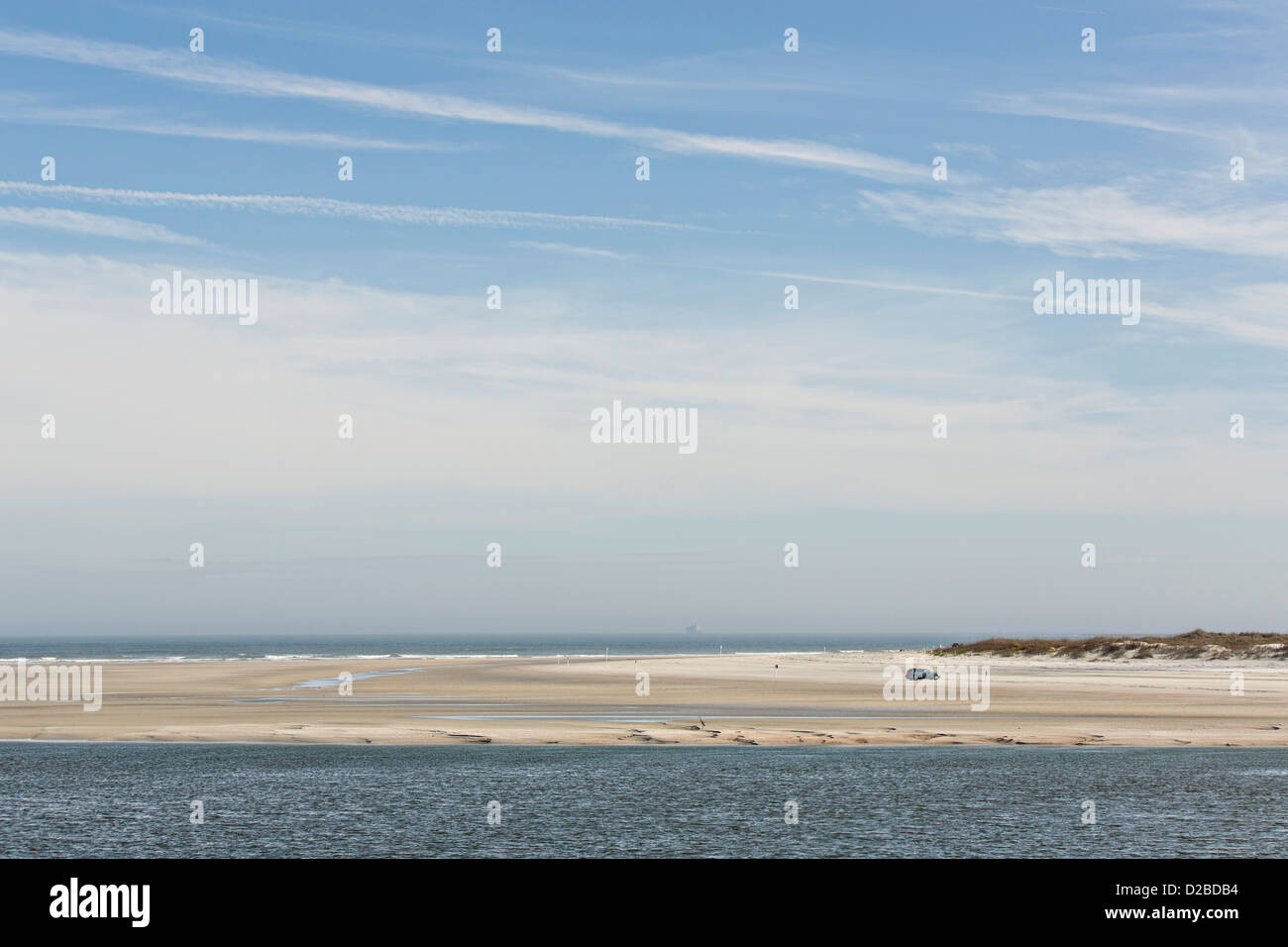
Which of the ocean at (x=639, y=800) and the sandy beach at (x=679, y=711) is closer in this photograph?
the ocean at (x=639, y=800)

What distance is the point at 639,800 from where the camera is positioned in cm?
2764

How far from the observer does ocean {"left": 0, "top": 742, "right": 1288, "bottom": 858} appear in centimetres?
2283

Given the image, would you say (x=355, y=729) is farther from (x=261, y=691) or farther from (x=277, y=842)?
(x=261, y=691)

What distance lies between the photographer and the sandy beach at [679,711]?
40.7m

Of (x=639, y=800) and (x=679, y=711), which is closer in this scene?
(x=639, y=800)

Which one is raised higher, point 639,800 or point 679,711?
point 639,800

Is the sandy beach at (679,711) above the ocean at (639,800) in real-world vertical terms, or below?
below

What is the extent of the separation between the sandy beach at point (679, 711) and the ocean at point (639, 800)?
→ 2858mm

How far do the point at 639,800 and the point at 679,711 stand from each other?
23235 millimetres

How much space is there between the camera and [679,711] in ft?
166

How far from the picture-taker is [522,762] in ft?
112

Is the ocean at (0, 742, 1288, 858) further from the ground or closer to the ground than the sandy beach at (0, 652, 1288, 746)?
further from the ground

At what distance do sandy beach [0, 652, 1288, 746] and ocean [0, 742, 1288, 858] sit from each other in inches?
113
